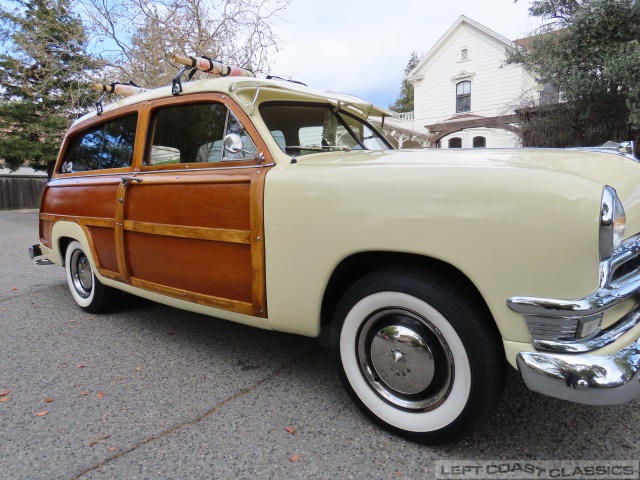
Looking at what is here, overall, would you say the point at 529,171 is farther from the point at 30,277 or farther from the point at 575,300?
the point at 30,277

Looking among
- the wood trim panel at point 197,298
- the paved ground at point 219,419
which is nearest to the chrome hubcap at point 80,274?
the paved ground at point 219,419

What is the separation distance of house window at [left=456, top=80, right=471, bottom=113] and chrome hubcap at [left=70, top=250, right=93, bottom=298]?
60.3 feet

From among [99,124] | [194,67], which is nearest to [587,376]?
[194,67]

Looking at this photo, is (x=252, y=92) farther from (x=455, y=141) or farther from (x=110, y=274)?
(x=455, y=141)

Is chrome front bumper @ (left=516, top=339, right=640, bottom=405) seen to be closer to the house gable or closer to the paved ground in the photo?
the paved ground

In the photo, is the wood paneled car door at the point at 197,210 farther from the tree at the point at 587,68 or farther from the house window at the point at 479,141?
the house window at the point at 479,141

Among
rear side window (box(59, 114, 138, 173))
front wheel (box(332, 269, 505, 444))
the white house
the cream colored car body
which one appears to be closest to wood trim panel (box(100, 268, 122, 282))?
rear side window (box(59, 114, 138, 173))

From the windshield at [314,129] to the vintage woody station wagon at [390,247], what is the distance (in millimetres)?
15

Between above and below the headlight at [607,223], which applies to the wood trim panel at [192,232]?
below

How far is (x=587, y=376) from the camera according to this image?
1.49m

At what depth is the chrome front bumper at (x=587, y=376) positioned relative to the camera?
1.49m

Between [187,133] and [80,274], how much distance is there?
2.17m

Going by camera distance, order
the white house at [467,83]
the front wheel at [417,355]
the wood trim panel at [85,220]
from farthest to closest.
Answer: the white house at [467,83] → the wood trim panel at [85,220] → the front wheel at [417,355]

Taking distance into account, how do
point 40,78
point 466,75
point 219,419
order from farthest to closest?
point 466,75 → point 40,78 → point 219,419
